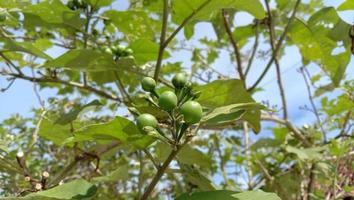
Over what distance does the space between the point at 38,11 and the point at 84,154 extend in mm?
708

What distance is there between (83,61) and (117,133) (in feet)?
2.50

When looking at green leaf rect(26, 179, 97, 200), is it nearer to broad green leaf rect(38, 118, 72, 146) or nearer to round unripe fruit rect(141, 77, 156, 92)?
round unripe fruit rect(141, 77, 156, 92)

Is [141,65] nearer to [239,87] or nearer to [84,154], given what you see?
[84,154]

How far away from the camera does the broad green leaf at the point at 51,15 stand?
238 centimetres

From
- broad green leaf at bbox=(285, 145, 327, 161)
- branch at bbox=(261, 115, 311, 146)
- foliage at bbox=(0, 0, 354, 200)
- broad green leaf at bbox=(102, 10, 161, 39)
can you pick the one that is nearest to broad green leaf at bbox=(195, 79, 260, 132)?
foliage at bbox=(0, 0, 354, 200)

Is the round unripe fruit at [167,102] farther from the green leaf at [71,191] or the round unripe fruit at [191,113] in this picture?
the green leaf at [71,191]

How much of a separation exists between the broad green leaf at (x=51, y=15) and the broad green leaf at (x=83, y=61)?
1.11 feet

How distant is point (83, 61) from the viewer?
2.21m

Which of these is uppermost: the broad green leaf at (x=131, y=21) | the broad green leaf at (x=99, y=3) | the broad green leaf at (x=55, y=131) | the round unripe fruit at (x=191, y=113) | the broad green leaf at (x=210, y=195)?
the broad green leaf at (x=99, y=3)

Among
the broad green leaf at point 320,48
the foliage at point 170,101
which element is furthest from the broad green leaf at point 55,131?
the broad green leaf at point 320,48

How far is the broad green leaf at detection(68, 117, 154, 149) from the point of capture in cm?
150

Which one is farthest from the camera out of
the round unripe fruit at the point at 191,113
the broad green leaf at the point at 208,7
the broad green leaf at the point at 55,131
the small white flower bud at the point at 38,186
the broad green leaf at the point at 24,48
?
the broad green leaf at the point at 55,131

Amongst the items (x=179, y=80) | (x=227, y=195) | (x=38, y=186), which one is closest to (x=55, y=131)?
(x=38, y=186)

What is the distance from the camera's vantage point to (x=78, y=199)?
4.99 feet
